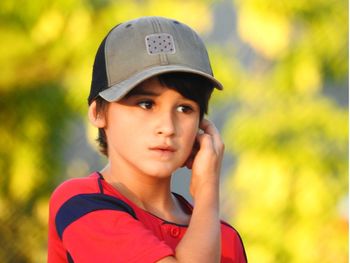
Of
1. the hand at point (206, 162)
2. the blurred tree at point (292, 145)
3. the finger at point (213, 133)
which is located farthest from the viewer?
the blurred tree at point (292, 145)

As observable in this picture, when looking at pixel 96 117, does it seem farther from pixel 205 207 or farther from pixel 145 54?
pixel 205 207

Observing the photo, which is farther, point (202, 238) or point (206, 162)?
point (206, 162)

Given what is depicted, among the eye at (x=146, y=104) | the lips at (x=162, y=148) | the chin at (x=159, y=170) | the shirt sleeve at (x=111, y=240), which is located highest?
the eye at (x=146, y=104)

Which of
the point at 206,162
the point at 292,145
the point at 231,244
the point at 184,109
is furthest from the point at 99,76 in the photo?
the point at 292,145

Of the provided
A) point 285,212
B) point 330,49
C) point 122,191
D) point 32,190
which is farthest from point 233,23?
point 122,191

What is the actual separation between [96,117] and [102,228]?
35cm

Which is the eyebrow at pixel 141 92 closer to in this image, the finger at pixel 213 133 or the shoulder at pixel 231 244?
the finger at pixel 213 133

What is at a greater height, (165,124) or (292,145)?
(165,124)

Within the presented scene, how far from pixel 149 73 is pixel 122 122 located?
144 millimetres

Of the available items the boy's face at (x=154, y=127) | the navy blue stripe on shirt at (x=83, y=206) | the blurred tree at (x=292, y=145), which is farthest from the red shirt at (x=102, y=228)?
the blurred tree at (x=292, y=145)

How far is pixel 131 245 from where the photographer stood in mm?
2244

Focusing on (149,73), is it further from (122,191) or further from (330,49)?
(330,49)

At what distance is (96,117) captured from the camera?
251cm

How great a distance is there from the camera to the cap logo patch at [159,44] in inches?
94.9
